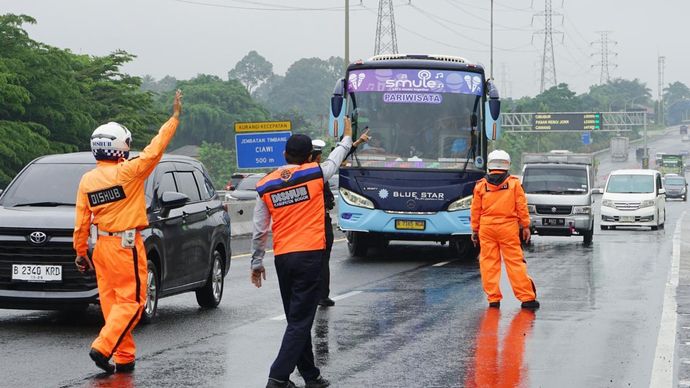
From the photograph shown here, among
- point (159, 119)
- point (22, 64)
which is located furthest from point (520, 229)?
point (159, 119)

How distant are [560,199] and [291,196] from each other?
2198cm

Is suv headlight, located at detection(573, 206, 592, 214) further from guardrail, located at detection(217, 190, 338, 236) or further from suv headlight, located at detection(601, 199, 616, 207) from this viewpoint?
suv headlight, located at detection(601, 199, 616, 207)

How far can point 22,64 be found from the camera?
2141 inches

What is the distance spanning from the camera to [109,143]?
9477 mm

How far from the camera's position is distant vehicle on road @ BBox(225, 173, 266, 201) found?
41.5m

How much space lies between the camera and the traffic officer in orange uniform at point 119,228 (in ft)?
30.3

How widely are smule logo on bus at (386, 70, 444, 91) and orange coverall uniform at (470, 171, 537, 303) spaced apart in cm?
789

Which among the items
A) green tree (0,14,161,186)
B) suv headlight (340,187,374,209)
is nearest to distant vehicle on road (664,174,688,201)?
green tree (0,14,161,186)

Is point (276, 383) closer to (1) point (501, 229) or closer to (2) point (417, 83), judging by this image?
(1) point (501, 229)

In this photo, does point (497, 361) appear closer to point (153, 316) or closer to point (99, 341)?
point (99, 341)

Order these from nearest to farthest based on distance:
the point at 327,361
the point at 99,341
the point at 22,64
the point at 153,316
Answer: the point at 99,341 < the point at 327,361 < the point at 153,316 < the point at 22,64

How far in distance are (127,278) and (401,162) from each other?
505 inches

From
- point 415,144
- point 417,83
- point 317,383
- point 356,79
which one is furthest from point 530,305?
point 356,79

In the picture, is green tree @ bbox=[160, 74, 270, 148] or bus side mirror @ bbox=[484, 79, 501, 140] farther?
green tree @ bbox=[160, 74, 270, 148]
